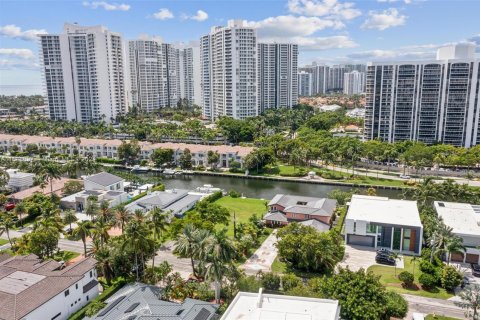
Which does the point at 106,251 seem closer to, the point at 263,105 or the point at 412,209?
the point at 412,209

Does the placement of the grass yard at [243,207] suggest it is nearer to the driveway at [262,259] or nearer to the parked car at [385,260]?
the driveway at [262,259]

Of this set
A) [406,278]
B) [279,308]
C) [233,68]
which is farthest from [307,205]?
[233,68]

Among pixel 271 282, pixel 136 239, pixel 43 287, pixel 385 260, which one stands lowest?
pixel 385 260

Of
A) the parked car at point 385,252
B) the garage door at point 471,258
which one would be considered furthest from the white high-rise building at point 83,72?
the garage door at point 471,258

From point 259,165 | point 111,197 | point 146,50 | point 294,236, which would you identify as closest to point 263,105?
point 146,50

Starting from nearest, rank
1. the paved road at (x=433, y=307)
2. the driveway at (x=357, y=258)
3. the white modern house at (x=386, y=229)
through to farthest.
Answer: the paved road at (x=433, y=307) < the driveway at (x=357, y=258) < the white modern house at (x=386, y=229)

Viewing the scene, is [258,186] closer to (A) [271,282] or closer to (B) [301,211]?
(B) [301,211]
